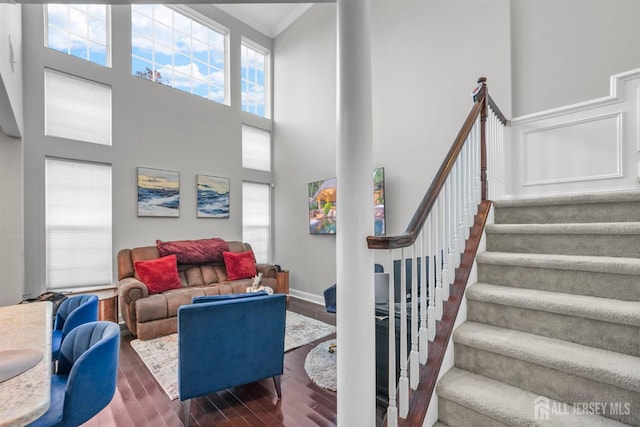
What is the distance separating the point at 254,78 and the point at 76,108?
3.26 meters

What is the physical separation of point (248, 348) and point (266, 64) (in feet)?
19.8

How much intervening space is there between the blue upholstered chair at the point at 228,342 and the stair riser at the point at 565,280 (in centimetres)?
157

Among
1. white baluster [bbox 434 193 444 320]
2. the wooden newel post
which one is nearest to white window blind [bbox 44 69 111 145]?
white baluster [bbox 434 193 444 320]

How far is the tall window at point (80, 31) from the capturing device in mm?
4059

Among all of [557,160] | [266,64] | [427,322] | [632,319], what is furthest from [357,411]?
[266,64]

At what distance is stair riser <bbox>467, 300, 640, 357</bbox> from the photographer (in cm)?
142

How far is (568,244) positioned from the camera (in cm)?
197

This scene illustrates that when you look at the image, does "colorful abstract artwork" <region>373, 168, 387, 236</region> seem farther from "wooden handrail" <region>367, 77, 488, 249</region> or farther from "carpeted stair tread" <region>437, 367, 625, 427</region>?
"carpeted stair tread" <region>437, 367, 625, 427</region>

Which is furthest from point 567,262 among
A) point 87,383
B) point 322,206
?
point 322,206

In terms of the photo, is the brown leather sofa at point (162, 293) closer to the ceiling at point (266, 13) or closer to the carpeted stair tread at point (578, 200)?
the carpeted stair tread at point (578, 200)

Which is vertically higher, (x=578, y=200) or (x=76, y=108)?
(x=76, y=108)

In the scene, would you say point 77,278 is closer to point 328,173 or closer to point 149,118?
point 149,118

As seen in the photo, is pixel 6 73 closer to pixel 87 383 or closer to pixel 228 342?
pixel 87 383

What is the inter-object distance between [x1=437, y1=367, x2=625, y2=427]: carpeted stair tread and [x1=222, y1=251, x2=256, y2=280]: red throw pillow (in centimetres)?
375
